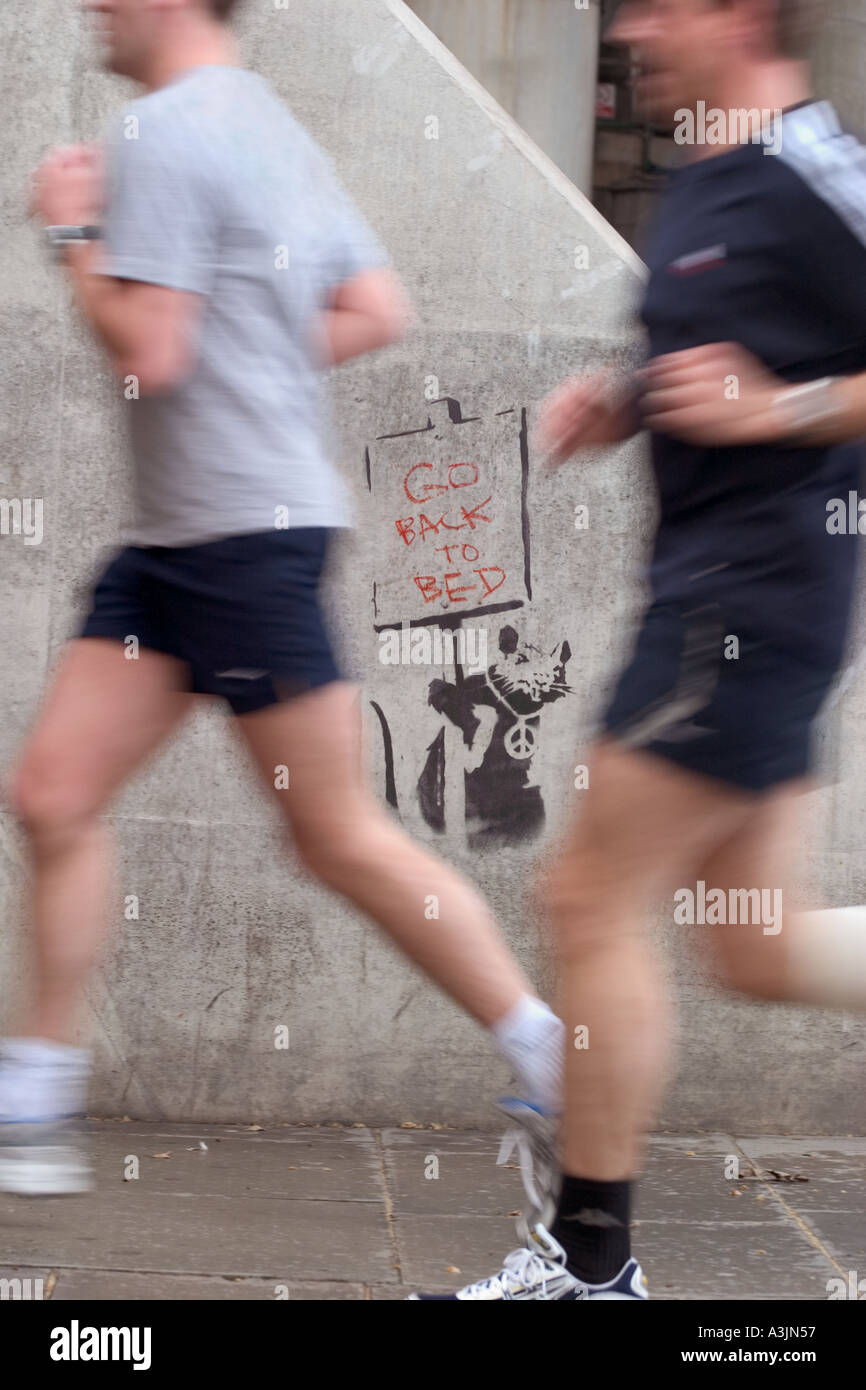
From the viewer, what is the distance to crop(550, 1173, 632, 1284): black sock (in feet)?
8.55

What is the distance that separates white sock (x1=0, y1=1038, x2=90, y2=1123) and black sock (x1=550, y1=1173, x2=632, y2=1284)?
2.70 feet

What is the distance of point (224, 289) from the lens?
270 centimetres


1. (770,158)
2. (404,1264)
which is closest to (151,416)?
(770,158)

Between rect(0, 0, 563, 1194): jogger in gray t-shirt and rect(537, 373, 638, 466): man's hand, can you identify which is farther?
rect(537, 373, 638, 466): man's hand

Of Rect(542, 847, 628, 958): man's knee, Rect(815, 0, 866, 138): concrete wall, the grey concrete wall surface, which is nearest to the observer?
Rect(542, 847, 628, 958): man's knee

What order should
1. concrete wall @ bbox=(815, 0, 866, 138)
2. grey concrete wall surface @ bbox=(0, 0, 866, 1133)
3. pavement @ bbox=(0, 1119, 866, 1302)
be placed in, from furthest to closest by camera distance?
concrete wall @ bbox=(815, 0, 866, 138) → grey concrete wall surface @ bbox=(0, 0, 866, 1133) → pavement @ bbox=(0, 1119, 866, 1302)

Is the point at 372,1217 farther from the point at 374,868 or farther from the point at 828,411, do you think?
the point at 828,411

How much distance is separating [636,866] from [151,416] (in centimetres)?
105

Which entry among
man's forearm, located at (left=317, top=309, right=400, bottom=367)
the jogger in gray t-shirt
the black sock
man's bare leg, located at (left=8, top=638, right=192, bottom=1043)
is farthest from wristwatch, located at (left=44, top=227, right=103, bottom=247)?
the black sock

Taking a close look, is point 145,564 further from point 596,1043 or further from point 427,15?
point 427,15

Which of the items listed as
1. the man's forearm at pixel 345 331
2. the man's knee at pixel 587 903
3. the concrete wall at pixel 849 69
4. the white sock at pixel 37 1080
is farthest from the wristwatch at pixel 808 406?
the concrete wall at pixel 849 69

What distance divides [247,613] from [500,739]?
2.26 metres

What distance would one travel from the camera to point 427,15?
9.72 meters

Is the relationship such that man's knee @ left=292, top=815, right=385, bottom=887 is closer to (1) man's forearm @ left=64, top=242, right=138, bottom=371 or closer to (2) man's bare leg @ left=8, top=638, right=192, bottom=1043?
(2) man's bare leg @ left=8, top=638, right=192, bottom=1043
